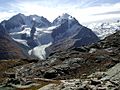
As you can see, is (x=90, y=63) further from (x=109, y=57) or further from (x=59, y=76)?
(x=59, y=76)

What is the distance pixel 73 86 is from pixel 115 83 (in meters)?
10.0

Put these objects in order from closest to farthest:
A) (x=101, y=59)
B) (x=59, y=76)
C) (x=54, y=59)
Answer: (x=59, y=76)
(x=101, y=59)
(x=54, y=59)

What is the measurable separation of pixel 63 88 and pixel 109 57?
71.7m

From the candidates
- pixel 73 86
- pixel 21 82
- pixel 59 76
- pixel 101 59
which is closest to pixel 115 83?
pixel 73 86

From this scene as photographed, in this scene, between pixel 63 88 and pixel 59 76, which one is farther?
pixel 59 76

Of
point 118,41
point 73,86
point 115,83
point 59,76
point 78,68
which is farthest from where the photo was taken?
point 118,41

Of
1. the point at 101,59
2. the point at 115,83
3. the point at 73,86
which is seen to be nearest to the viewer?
the point at 115,83

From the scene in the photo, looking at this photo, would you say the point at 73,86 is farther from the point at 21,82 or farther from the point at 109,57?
the point at 109,57

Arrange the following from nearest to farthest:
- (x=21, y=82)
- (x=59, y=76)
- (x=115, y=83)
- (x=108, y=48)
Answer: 1. (x=115, y=83)
2. (x=21, y=82)
3. (x=59, y=76)
4. (x=108, y=48)

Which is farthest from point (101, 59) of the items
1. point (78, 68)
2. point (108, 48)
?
point (108, 48)

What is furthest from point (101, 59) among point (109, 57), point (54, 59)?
point (54, 59)

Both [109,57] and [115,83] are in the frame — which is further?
[109,57]

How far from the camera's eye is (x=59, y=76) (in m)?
121

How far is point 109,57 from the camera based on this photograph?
146125 mm
